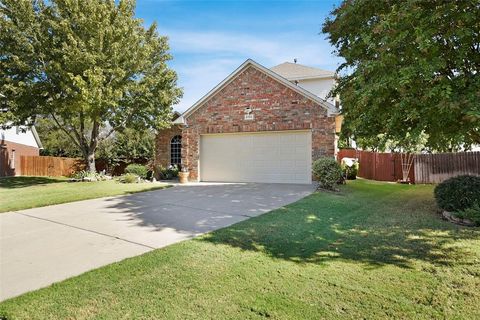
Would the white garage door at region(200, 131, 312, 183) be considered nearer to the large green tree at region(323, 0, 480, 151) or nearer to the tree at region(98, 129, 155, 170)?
the tree at region(98, 129, 155, 170)

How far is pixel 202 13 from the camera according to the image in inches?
449

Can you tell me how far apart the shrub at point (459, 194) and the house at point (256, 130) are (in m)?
5.77

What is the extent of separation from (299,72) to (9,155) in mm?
24003

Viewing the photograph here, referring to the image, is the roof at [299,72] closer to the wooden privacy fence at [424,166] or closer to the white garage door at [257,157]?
the wooden privacy fence at [424,166]

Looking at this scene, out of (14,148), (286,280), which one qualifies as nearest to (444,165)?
(286,280)

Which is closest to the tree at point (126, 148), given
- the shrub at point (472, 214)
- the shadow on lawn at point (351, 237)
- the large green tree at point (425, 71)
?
the shadow on lawn at point (351, 237)

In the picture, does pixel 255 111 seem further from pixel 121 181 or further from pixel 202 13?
pixel 121 181

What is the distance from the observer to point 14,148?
995 inches

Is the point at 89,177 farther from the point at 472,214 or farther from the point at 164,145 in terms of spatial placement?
the point at 472,214

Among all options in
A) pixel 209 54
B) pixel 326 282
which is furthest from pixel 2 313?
pixel 209 54

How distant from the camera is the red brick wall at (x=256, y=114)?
13.4 m

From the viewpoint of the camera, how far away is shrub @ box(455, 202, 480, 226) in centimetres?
629

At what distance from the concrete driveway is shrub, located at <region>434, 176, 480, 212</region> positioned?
392cm

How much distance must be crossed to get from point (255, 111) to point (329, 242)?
32.8 ft
